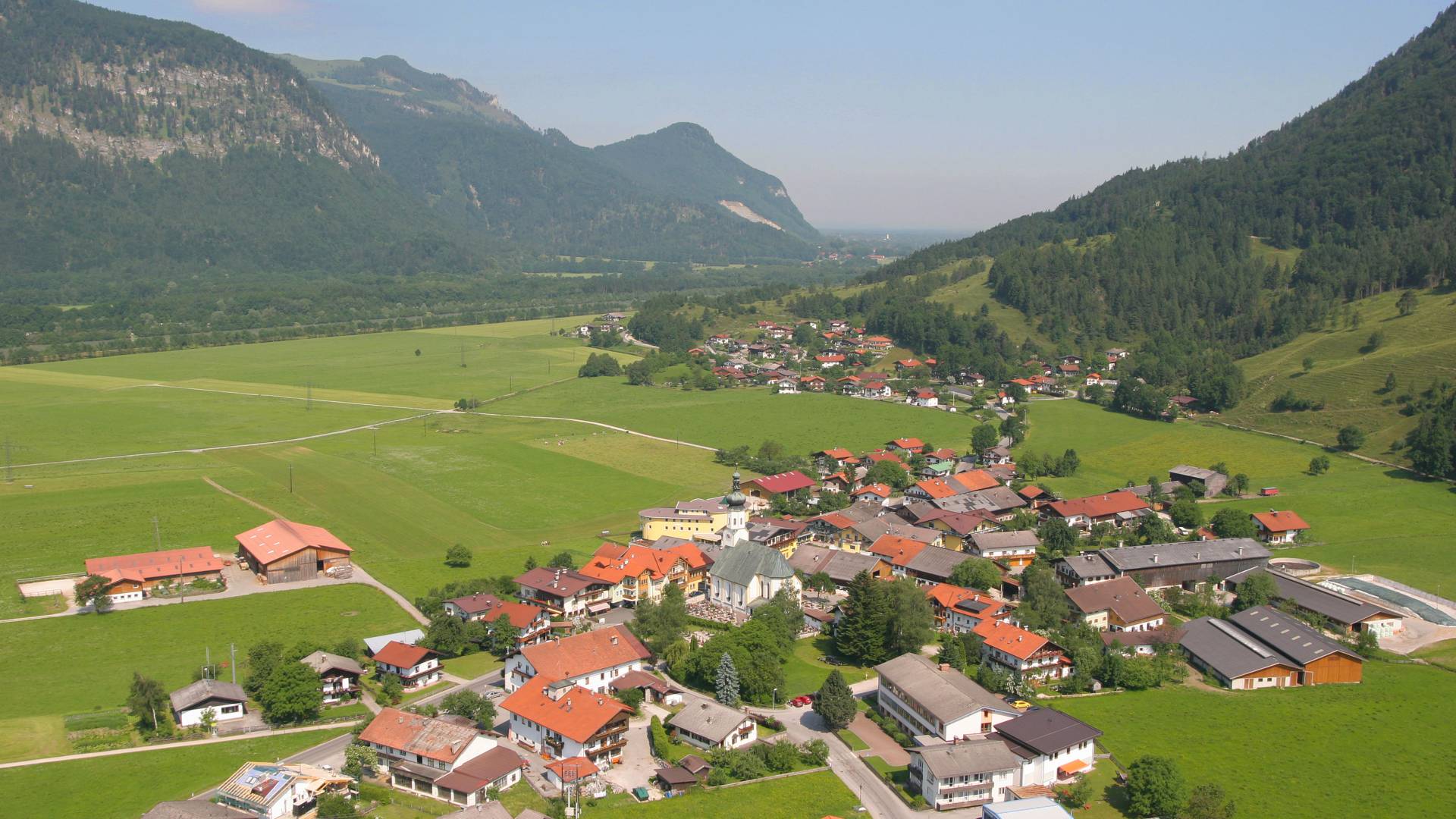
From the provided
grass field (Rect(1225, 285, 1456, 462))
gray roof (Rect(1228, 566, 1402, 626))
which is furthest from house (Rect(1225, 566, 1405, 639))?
grass field (Rect(1225, 285, 1456, 462))

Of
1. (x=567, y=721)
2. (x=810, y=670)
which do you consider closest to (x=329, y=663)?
(x=567, y=721)

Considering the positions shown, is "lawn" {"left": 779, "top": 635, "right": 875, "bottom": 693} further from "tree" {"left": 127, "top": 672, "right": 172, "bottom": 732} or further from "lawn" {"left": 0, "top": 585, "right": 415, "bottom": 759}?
"tree" {"left": 127, "top": 672, "right": 172, "bottom": 732}

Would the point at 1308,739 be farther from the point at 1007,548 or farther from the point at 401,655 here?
the point at 401,655

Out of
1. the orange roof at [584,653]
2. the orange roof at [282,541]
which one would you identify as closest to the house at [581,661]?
the orange roof at [584,653]

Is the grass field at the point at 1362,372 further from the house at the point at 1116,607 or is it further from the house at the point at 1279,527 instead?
the house at the point at 1116,607

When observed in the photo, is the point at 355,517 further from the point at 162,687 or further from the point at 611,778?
the point at 611,778

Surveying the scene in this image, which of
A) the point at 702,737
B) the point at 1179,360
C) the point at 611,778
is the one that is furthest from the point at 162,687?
the point at 1179,360

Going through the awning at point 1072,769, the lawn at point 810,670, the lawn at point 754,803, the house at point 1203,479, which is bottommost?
the lawn at point 810,670
